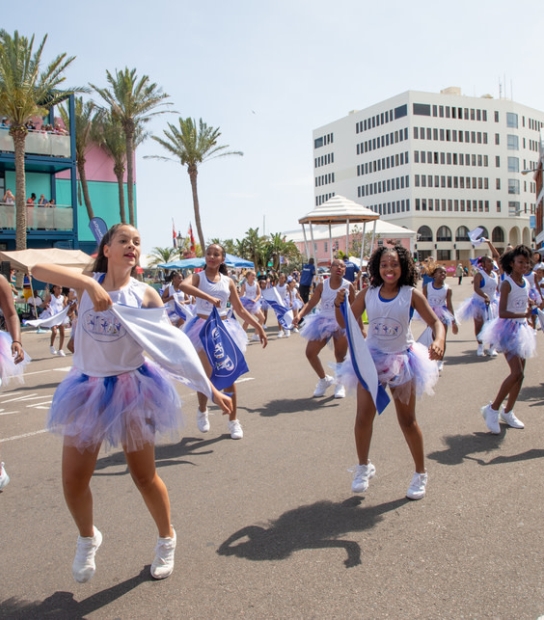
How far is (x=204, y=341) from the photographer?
671 cm

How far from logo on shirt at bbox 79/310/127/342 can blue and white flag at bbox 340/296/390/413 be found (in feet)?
6.03

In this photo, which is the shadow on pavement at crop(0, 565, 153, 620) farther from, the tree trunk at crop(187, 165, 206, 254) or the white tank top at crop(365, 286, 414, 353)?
the tree trunk at crop(187, 165, 206, 254)

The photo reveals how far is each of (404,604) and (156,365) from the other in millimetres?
1926

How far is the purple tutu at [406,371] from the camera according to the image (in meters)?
4.62

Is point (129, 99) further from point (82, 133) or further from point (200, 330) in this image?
point (200, 330)

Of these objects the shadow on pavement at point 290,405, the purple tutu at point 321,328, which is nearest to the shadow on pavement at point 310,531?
the shadow on pavement at point 290,405

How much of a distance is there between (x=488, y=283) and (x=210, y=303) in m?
7.21

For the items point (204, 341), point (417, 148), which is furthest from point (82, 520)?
point (417, 148)

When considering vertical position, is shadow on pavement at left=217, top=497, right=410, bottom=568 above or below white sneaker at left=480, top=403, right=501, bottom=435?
below

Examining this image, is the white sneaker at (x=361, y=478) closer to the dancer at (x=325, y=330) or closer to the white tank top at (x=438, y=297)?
the dancer at (x=325, y=330)

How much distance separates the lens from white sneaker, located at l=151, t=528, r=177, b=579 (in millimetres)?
3514

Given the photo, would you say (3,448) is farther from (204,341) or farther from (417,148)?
(417,148)

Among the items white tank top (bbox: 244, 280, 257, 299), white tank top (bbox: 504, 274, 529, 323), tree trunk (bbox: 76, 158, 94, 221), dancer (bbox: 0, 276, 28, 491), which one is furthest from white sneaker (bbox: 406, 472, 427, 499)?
tree trunk (bbox: 76, 158, 94, 221)

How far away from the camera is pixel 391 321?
473 centimetres
